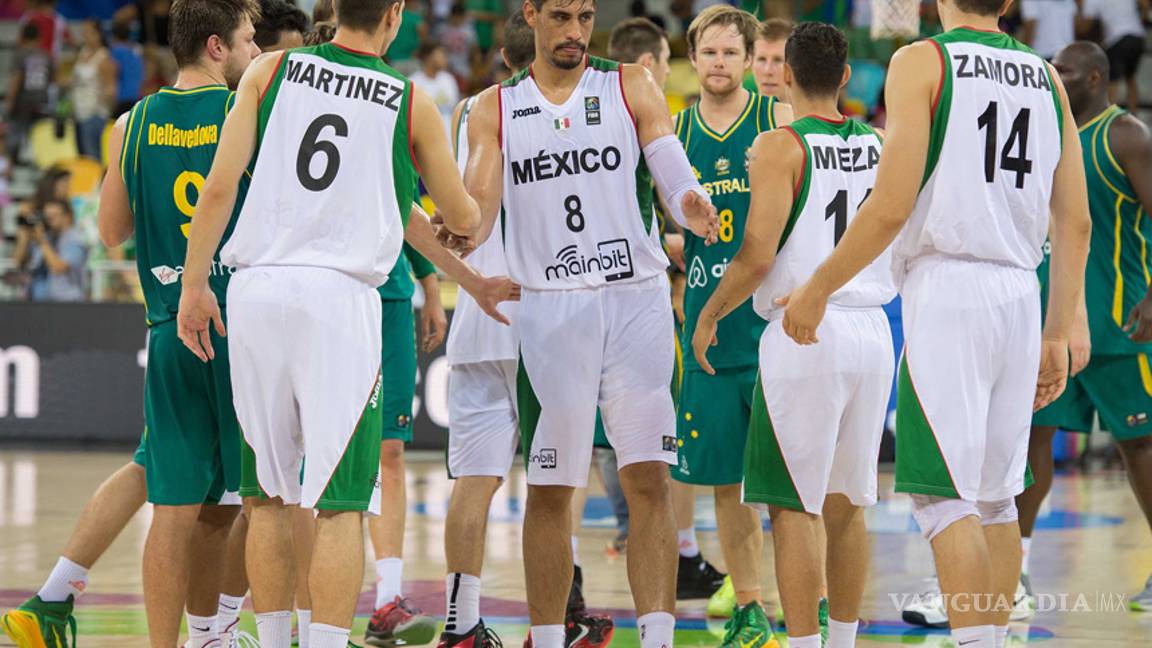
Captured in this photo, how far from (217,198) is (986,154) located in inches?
99.7

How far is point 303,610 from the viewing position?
6184 mm

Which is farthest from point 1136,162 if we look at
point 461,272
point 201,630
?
point 201,630

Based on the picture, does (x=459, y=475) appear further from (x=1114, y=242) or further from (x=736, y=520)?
(x=1114, y=242)

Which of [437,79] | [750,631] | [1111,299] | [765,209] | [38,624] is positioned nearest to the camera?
[765,209]

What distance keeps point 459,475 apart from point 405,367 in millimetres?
889

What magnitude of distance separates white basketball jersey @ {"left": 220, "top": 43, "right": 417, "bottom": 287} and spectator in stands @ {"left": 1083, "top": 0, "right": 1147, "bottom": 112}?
13081 mm

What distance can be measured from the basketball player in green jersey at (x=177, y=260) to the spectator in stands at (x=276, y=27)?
34.1 inches

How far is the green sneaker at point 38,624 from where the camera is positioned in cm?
635

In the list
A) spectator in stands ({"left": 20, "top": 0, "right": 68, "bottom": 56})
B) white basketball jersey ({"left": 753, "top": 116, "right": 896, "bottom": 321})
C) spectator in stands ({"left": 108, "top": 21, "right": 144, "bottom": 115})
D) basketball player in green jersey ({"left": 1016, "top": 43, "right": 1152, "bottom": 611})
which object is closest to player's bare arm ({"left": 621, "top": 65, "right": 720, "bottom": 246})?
white basketball jersey ({"left": 753, "top": 116, "right": 896, "bottom": 321})

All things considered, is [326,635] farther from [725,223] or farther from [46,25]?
[46,25]

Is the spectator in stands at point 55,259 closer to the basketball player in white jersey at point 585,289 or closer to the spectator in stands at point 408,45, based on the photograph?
the spectator in stands at point 408,45

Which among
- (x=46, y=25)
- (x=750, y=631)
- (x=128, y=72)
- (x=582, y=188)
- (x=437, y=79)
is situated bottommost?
(x=750, y=631)

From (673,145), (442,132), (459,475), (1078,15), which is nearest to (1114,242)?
(673,145)

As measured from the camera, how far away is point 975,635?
4.92 m
